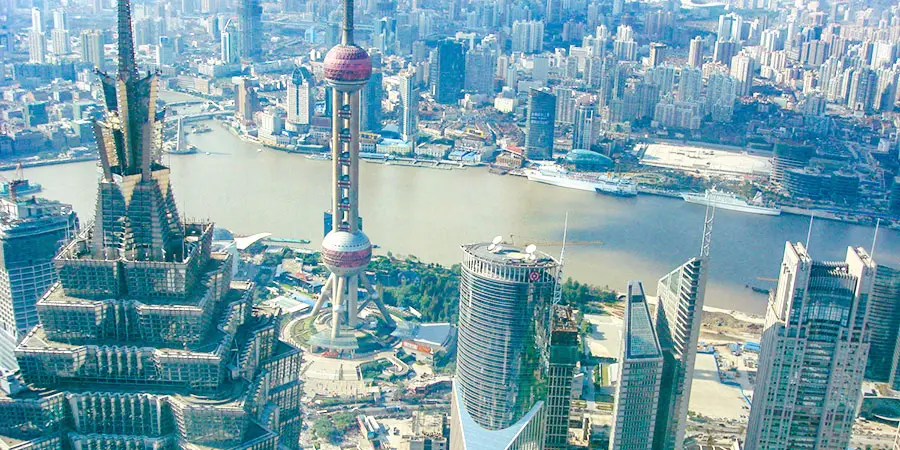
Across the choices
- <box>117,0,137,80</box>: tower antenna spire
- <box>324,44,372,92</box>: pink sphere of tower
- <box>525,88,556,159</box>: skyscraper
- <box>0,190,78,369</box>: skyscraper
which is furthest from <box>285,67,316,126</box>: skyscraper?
<box>117,0,137,80</box>: tower antenna spire

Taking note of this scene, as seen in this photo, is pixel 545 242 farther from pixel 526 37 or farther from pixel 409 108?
pixel 526 37

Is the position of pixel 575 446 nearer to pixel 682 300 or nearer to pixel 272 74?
pixel 682 300

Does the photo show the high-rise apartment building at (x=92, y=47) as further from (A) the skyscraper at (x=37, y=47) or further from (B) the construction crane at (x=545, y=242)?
(B) the construction crane at (x=545, y=242)

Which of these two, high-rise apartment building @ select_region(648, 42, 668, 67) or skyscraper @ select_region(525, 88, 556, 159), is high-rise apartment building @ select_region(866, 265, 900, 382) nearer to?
skyscraper @ select_region(525, 88, 556, 159)

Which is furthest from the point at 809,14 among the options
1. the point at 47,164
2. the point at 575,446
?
the point at 575,446

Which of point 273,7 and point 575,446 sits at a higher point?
point 273,7
